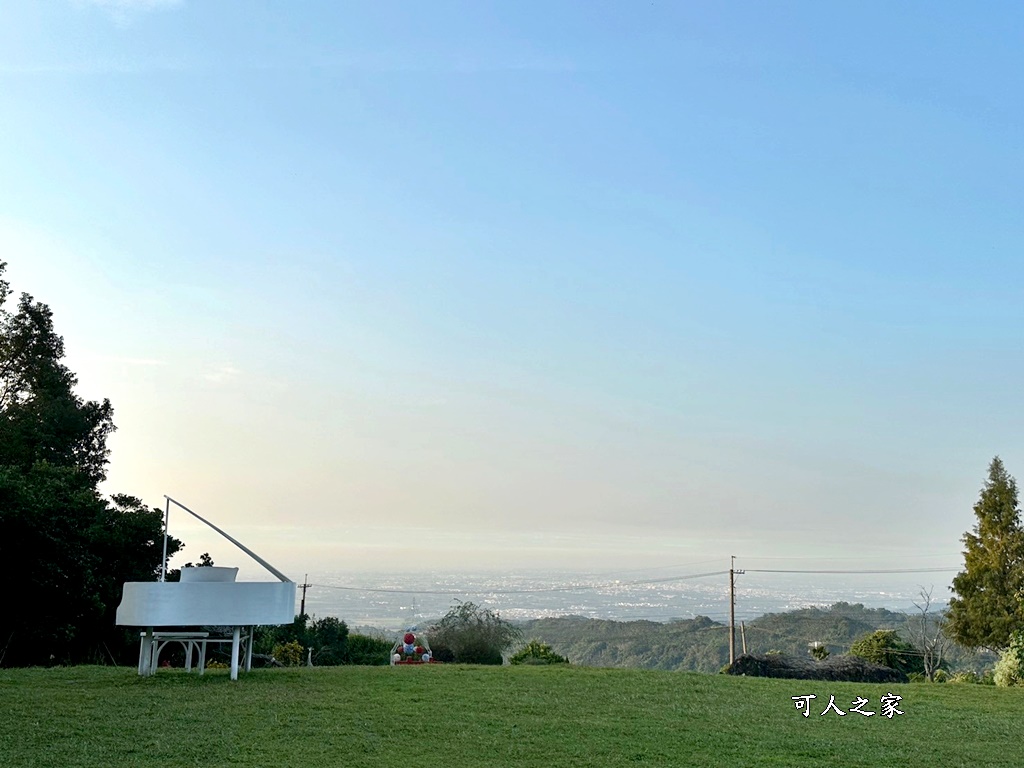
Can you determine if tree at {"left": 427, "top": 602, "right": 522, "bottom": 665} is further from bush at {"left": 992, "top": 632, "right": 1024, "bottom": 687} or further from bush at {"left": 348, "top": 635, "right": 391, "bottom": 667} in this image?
bush at {"left": 992, "top": 632, "right": 1024, "bottom": 687}

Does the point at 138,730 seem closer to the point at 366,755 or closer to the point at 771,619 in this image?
the point at 366,755

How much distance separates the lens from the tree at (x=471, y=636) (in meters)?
21.8

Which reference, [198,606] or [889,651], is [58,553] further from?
[889,651]

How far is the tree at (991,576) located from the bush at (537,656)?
1071 centimetres

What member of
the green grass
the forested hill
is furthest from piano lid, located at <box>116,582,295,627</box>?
the forested hill

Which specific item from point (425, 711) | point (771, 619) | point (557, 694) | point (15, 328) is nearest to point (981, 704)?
point (557, 694)

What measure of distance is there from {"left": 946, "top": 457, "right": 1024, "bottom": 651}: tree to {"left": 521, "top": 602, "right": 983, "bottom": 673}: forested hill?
38.7 feet

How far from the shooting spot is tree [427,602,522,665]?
860 inches

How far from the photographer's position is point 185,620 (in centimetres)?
1377

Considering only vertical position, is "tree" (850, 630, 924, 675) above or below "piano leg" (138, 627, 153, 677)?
below

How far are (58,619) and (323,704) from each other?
1179cm

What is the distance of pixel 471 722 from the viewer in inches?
431

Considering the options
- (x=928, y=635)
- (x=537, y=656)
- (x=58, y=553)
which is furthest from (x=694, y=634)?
(x=58, y=553)

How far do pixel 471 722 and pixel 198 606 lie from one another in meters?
5.22
